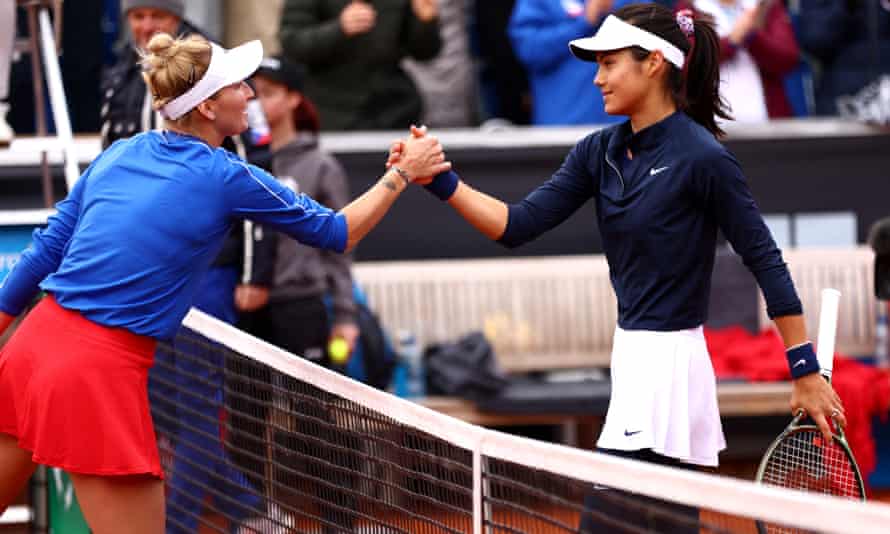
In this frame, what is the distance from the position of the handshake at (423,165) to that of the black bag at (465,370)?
3335 mm

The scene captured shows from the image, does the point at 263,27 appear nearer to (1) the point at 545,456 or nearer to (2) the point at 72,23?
(2) the point at 72,23

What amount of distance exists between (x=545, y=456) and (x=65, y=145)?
2.85 m

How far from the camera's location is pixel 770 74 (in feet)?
33.4

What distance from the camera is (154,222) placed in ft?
15.7

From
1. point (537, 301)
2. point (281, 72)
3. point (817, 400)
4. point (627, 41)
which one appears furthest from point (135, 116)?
point (537, 301)

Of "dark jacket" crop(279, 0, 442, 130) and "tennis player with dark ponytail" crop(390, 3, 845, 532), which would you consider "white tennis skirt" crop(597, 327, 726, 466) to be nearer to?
"tennis player with dark ponytail" crop(390, 3, 845, 532)

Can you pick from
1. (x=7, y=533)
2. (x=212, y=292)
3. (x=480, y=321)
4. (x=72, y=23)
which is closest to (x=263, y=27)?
(x=72, y=23)

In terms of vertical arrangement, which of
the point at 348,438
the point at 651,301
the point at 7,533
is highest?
the point at 651,301

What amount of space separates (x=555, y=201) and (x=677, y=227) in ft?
1.67

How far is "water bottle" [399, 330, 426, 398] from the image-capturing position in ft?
29.3

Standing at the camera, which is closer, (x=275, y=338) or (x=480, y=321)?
(x=275, y=338)

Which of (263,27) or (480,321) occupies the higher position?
(263,27)

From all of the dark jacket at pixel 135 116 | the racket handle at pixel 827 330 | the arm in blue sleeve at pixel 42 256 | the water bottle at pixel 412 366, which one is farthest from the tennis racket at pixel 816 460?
the water bottle at pixel 412 366

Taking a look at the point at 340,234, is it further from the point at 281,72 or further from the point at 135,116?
the point at 281,72
